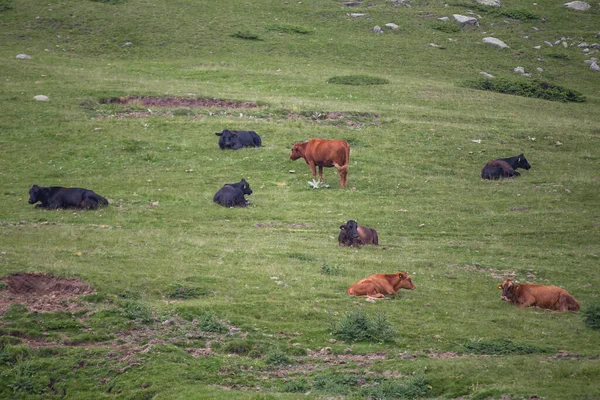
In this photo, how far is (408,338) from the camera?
14914 mm

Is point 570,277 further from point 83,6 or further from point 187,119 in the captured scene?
point 83,6

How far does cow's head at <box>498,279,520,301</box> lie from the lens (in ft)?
58.3

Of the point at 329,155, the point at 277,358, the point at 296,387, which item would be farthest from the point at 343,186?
the point at 296,387

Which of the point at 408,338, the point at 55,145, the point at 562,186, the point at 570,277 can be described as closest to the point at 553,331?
the point at 408,338

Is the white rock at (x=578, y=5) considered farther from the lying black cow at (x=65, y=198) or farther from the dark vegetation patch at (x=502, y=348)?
the dark vegetation patch at (x=502, y=348)

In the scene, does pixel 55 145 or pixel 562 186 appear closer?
pixel 562 186

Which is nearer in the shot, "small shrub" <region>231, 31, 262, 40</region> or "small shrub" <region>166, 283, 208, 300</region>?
"small shrub" <region>166, 283, 208, 300</region>

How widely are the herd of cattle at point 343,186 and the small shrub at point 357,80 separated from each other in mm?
13769

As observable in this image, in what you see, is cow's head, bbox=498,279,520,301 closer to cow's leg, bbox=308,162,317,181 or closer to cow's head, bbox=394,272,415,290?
cow's head, bbox=394,272,415,290

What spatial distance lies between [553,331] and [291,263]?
726 cm

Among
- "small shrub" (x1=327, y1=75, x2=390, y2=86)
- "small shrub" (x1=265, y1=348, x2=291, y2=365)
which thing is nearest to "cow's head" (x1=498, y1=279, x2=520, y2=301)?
"small shrub" (x1=265, y1=348, x2=291, y2=365)

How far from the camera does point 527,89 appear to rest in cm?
4925

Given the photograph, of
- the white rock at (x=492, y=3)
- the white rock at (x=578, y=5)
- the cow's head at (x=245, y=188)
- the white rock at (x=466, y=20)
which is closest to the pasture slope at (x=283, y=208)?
the cow's head at (x=245, y=188)

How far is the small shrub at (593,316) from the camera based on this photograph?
15602 millimetres
